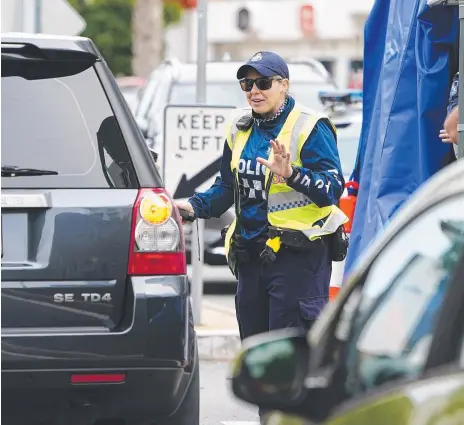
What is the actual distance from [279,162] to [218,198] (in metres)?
0.72

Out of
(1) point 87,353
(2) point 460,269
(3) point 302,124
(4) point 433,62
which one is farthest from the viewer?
(4) point 433,62

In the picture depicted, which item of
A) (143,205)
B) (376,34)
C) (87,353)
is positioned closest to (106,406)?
(87,353)

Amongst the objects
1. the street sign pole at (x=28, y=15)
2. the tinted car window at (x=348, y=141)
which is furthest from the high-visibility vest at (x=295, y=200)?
the street sign pole at (x=28, y=15)

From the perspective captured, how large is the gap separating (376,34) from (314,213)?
181 centimetres

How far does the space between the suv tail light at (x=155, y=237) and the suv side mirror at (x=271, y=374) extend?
206cm

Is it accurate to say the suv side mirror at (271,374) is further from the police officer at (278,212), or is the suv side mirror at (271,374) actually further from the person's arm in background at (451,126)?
the person's arm in background at (451,126)

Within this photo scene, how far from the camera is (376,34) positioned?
8.00 metres

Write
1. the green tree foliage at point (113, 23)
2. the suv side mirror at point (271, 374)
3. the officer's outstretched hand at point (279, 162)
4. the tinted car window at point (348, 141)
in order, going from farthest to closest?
the green tree foliage at point (113, 23), the tinted car window at point (348, 141), the officer's outstretched hand at point (279, 162), the suv side mirror at point (271, 374)

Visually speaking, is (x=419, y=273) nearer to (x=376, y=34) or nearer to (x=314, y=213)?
(x=314, y=213)

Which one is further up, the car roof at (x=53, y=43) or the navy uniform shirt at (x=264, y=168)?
the car roof at (x=53, y=43)

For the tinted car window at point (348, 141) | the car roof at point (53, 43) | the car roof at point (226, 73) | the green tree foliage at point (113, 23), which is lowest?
the green tree foliage at point (113, 23)

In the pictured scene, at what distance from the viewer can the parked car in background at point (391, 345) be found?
3150mm

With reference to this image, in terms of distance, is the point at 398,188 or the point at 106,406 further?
the point at 398,188

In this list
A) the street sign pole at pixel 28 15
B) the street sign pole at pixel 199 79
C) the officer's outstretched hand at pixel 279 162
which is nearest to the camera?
the officer's outstretched hand at pixel 279 162
